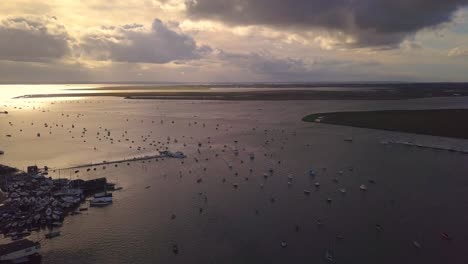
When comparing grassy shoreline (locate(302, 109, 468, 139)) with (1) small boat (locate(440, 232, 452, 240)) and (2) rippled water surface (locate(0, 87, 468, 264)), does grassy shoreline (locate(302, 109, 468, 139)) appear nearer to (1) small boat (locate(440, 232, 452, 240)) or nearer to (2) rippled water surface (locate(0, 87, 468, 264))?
(2) rippled water surface (locate(0, 87, 468, 264))

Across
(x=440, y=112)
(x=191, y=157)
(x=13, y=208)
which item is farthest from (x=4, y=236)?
(x=440, y=112)

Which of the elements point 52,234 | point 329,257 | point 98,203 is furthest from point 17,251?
point 329,257

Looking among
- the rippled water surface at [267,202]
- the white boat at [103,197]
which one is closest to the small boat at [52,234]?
the rippled water surface at [267,202]

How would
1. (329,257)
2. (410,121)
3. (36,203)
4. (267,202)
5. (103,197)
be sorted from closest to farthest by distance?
(329,257) → (36,203) → (267,202) → (103,197) → (410,121)

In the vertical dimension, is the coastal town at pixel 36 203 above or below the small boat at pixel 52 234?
above

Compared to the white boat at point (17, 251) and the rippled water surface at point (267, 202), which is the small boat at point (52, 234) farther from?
the white boat at point (17, 251)

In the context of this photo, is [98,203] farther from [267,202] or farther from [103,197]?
[267,202]
